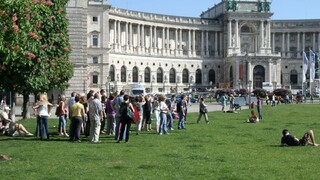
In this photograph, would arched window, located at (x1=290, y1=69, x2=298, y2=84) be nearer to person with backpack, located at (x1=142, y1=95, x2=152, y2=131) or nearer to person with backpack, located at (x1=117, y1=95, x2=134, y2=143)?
person with backpack, located at (x1=142, y1=95, x2=152, y2=131)

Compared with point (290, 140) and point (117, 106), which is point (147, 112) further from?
point (290, 140)

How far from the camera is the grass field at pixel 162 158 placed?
17.2 m

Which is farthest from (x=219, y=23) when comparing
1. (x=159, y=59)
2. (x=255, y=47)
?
(x=159, y=59)

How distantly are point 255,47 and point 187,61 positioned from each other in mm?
17579

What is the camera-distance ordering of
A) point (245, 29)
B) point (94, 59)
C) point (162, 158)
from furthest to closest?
point (245, 29) < point (94, 59) < point (162, 158)

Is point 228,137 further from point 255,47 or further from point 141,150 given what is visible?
point 255,47

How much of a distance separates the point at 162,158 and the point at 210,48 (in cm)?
11830

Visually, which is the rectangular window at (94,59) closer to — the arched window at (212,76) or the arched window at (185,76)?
the arched window at (185,76)

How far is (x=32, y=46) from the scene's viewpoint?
2211 cm

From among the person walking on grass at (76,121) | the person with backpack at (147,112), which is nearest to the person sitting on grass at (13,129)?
the person walking on grass at (76,121)

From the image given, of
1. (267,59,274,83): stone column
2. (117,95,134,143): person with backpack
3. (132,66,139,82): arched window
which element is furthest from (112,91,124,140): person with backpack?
(267,59,274,83): stone column

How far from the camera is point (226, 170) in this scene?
17766mm

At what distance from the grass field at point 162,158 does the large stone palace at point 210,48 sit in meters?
84.5

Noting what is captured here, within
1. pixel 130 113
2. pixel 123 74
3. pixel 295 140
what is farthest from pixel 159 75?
pixel 295 140
